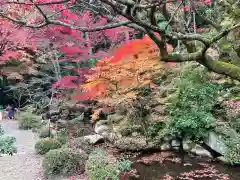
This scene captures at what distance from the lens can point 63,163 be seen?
23.7 feet

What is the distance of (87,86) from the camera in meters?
9.81

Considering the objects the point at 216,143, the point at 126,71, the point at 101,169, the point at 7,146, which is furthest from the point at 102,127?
the point at 101,169

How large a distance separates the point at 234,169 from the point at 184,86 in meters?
3.30

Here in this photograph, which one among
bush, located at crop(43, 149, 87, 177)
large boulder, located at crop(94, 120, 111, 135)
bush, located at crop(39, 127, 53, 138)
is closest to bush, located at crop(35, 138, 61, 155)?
bush, located at crop(43, 149, 87, 177)

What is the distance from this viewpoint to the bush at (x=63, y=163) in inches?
281

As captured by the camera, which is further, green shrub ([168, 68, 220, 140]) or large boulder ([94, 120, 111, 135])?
large boulder ([94, 120, 111, 135])

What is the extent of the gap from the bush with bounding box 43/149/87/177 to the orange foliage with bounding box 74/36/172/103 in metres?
2.89

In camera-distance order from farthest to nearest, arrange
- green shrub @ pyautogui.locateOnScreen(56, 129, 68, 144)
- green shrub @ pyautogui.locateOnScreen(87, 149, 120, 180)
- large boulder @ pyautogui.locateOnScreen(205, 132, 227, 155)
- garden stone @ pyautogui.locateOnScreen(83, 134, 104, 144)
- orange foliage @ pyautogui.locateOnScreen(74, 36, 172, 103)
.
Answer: garden stone @ pyautogui.locateOnScreen(83, 134, 104, 144) < orange foliage @ pyautogui.locateOnScreen(74, 36, 172, 103) < green shrub @ pyautogui.locateOnScreen(56, 129, 68, 144) < large boulder @ pyautogui.locateOnScreen(205, 132, 227, 155) < green shrub @ pyautogui.locateOnScreen(87, 149, 120, 180)

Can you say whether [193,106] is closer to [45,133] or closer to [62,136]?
[62,136]

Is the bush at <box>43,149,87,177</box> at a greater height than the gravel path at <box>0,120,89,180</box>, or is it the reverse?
the bush at <box>43,149,87,177</box>

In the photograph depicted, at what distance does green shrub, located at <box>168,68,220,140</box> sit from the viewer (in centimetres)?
894

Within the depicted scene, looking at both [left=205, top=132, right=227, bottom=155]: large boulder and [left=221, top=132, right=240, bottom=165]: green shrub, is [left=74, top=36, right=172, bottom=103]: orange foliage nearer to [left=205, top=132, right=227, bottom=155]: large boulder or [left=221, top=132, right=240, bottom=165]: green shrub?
[left=205, top=132, right=227, bottom=155]: large boulder

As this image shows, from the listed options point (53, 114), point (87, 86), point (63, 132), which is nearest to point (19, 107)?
point (53, 114)

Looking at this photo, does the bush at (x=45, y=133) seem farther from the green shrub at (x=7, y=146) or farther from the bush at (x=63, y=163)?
the bush at (x=63, y=163)
